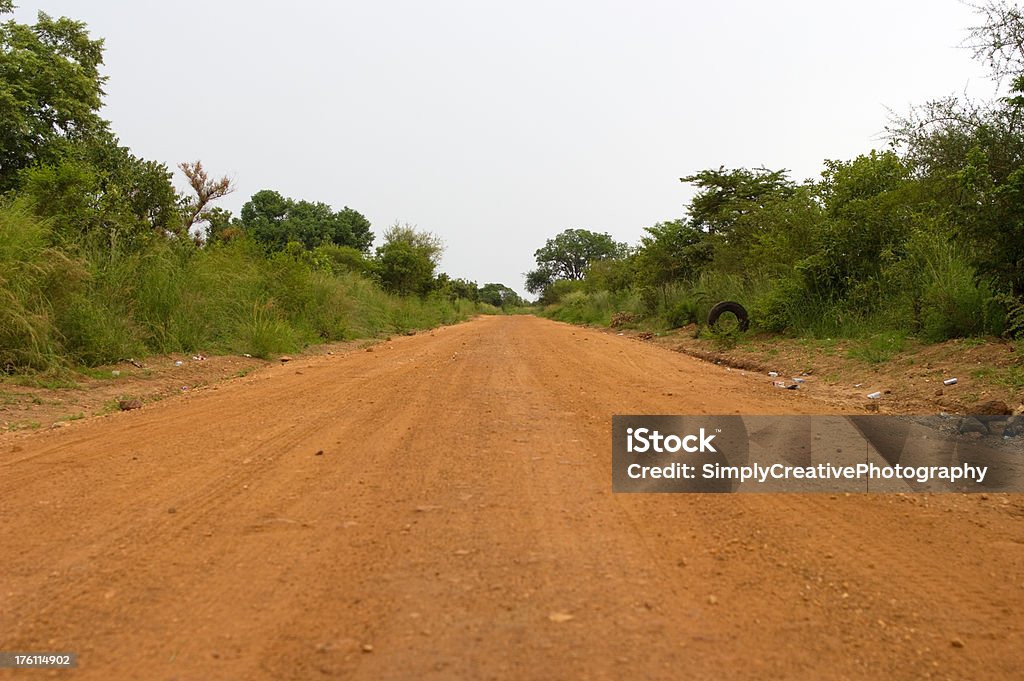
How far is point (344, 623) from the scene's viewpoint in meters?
2.13

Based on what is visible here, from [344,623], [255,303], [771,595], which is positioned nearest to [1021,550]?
[771,595]

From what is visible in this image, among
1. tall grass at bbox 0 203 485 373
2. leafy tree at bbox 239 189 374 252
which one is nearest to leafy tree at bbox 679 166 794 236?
tall grass at bbox 0 203 485 373

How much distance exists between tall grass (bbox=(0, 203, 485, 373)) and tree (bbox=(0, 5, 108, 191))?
18.3 ft

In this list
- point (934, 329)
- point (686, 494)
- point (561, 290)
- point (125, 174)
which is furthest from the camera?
point (561, 290)

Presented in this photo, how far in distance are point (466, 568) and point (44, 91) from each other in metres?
19.5

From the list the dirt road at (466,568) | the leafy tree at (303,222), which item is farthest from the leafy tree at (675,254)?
the leafy tree at (303,222)

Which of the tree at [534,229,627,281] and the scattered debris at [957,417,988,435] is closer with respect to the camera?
the scattered debris at [957,417,988,435]

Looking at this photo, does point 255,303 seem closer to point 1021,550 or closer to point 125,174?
point 125,174

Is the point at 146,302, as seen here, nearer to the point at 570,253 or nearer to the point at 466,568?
the point at 466,568

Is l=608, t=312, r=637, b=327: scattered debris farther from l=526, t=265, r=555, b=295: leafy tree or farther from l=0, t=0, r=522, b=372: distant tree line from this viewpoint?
l=526, t=265, r=555, b=295: leafy tree

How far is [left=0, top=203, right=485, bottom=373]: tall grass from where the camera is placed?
24.7 feet

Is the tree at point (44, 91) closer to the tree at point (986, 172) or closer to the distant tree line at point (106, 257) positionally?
the distant tree line at point (106, 257)

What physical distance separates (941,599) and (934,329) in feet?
24.4

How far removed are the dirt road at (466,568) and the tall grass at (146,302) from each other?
3.73 meters
